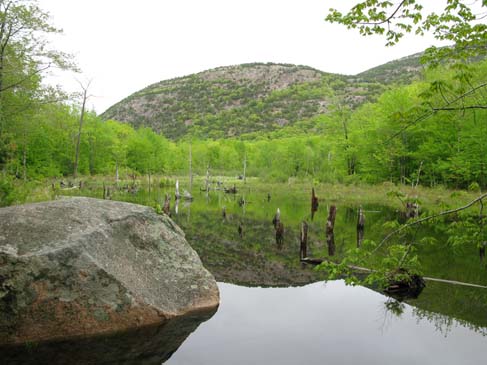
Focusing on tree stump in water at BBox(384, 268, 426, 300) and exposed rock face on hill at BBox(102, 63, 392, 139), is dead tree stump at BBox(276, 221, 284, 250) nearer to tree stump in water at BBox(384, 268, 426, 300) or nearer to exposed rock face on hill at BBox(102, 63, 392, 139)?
tree stump in water at BBox(384, 268, 426, 300)

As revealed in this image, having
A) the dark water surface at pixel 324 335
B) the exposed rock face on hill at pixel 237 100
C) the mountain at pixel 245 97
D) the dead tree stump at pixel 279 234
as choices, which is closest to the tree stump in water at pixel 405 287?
the dark water surface at pixel 324 335

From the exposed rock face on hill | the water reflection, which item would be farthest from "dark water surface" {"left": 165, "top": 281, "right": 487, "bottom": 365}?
the exposed rock face on hill

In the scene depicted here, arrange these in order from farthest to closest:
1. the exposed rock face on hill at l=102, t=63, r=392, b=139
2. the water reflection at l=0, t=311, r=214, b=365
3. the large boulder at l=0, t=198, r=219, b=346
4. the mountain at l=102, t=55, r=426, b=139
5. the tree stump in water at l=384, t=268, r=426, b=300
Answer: the exposed rock face on hill at l=102, t=63, r=392, b=139 < the mountain at l=102, t=55, r=426, b=139 < the tree stump in water at l=384, t=268, r=426, b=300 < the large boulder at l=0, t=198, r=219, b=346 < the water reflection at l=0, t=311, r=214, b=365

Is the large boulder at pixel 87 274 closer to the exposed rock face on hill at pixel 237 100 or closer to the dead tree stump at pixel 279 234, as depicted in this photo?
the dead tree stump at pixel 279 234

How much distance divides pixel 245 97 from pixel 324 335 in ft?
496

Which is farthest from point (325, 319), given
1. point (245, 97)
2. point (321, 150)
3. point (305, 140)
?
point (245, 97)

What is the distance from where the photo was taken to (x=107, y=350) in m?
6.19

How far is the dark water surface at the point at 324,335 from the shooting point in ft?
22.2

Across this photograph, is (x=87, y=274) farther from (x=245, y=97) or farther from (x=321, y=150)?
(x=245, y=97)

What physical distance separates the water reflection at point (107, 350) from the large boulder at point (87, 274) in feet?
0.46

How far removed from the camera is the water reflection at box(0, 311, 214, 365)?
5.84m

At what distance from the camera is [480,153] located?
3127 centimetres

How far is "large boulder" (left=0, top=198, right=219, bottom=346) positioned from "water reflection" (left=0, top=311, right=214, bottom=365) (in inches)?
5.6

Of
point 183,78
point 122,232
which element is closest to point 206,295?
point 122,232
